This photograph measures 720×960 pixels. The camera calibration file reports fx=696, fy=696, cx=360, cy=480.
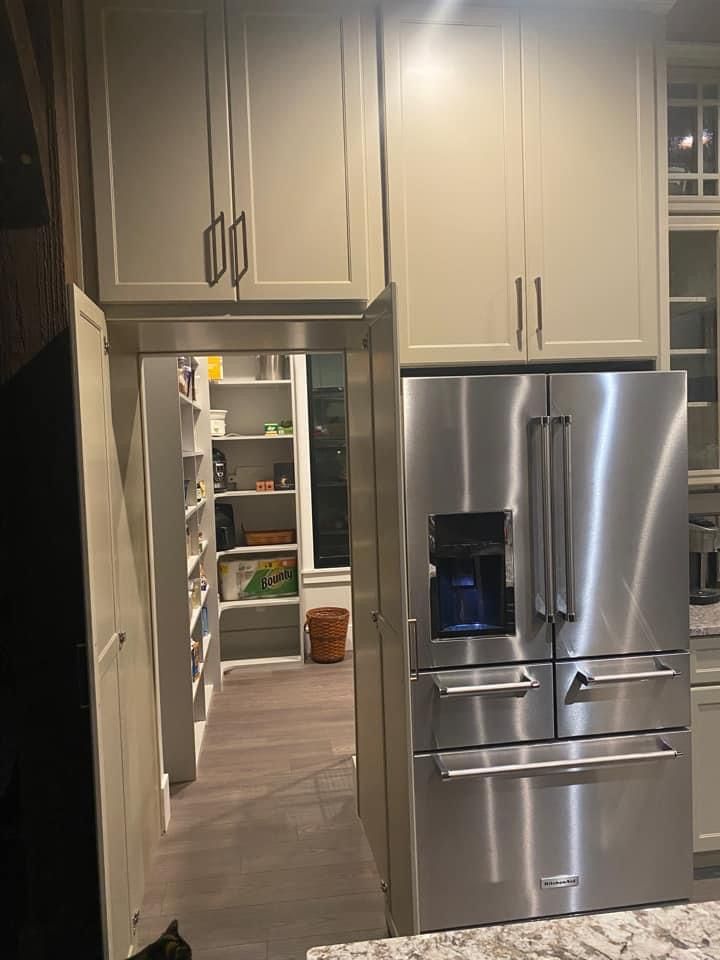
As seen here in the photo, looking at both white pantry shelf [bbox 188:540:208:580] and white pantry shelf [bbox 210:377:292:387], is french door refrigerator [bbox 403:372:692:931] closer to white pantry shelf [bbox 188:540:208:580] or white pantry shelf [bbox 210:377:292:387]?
white pantry shelf [bbox 188:540:208:580]

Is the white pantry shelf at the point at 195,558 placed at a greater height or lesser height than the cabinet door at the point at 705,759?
greater

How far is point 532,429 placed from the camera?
6.86ft

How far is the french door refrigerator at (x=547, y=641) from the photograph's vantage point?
6.83 ft

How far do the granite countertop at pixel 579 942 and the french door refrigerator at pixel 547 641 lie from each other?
1.24m

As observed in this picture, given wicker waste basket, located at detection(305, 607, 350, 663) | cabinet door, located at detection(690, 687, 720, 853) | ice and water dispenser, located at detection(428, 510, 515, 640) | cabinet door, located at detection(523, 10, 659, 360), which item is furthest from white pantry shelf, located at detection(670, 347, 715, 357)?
wicker waste basket, located at detection(305, 607, 350, 663)

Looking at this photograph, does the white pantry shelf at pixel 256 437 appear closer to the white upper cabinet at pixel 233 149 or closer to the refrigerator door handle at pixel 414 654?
the white upper cabinet at pixel 233 149

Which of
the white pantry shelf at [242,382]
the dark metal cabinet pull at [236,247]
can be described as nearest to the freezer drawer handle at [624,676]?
the dark metal cabinet pull at [236,247]

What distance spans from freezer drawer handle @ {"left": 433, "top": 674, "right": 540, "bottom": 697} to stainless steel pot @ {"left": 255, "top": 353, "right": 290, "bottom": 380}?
3373 millimetres

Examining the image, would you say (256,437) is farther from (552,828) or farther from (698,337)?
(552,828)

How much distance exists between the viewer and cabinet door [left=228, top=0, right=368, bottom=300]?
2.02m

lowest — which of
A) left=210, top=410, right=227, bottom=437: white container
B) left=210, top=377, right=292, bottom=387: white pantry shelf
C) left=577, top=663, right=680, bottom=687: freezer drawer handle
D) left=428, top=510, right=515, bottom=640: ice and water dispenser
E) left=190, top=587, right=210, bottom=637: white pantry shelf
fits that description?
left=190, top=587, right=210, bottom=637: white pantry shelf

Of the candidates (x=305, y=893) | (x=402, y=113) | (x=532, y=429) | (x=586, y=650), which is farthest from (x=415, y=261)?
(x=305, y=893)

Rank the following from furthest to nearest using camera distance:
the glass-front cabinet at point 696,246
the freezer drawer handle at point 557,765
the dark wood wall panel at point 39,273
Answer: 1. the glass-front cabinet at point 696,246
2. the freezer drawer handle at point 557,765
3. the dark wood wall panel at point 39,273

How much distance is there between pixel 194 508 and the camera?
381 centimetres
